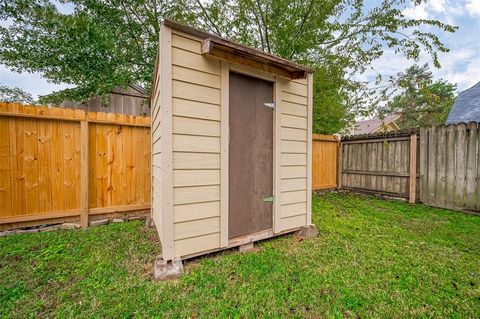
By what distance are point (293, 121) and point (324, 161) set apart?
157 inches

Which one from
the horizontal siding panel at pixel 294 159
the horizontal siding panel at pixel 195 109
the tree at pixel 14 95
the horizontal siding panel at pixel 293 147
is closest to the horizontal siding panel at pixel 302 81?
the horizontal siding panel at pixel 293 147

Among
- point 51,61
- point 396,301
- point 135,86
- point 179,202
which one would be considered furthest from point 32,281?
point 135,86

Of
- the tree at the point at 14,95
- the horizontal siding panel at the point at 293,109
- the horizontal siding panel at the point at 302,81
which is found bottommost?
the horizontal siding panel at the point at 293,109

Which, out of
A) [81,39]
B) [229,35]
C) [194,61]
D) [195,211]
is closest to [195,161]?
[195,211]

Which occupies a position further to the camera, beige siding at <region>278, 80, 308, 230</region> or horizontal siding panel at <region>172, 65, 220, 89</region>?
beige siding at <region>278, 80, 308, 230</region>

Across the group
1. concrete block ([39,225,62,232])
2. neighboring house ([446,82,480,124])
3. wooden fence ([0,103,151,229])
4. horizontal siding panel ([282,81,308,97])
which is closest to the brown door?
horizontal siding panel ([282,81,308,97])

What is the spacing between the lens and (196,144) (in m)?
2.17

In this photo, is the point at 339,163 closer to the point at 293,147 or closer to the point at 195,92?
the point at 293,147

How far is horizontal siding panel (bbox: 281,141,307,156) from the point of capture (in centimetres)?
281

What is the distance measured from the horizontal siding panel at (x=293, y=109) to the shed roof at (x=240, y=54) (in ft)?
1.16

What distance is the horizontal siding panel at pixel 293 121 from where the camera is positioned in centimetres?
280

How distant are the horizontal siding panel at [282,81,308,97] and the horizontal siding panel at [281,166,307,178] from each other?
3.35ft

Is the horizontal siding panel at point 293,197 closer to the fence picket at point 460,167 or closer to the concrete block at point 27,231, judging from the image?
the concrete block at point 27,231

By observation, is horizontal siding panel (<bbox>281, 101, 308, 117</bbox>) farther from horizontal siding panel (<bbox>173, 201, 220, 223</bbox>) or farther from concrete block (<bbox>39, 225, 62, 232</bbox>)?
concrete block (<bbox>39, 225, 62, 232</bbox>)
